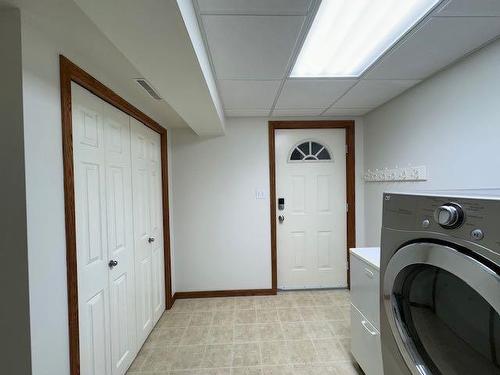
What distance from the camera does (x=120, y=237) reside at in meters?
1.57

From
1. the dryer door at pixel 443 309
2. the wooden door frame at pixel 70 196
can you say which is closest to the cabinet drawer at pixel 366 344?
the dryer door at pixel 443 309

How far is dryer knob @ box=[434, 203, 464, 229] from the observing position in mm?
646

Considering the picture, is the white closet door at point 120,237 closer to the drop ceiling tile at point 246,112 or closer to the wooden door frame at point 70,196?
the wooden door frame at point 70,196

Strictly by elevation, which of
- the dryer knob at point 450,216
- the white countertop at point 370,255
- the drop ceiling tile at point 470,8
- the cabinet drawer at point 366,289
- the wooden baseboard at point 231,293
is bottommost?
the wooden baseboard at point 231,293

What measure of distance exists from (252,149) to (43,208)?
2003 millimetres

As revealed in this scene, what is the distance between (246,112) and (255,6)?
145 cm

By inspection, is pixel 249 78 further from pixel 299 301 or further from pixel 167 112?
→ pixel 299 301

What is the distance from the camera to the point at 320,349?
5.92ft

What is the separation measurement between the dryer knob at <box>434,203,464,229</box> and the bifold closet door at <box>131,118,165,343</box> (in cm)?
183

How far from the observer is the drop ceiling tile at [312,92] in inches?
70.6

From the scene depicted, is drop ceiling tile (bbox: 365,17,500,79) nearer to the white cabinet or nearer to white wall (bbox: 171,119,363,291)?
the white cabinet

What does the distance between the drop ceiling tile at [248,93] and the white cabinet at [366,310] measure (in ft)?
4.61

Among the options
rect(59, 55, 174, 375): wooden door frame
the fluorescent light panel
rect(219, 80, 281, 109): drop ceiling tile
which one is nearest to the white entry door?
rect(219, 80, 281, 109): drop ceiling tile

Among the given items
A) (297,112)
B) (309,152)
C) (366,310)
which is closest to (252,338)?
(366,310)
